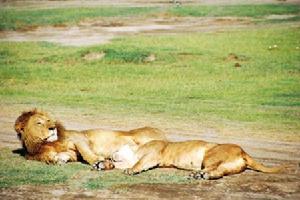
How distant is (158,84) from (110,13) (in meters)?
17.2

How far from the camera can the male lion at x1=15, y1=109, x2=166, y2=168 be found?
319 inches

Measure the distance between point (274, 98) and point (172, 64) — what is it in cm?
675

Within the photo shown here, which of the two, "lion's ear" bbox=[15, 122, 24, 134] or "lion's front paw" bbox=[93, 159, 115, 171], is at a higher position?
"lion's ear" bbox=[15, 122, 24, 134]

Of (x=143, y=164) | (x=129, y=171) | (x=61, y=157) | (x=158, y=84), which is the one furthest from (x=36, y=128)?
Result: (x=158, y=84)

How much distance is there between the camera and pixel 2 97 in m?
16.5

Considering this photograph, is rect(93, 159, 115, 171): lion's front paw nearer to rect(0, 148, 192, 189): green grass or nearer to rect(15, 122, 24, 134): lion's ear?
rect(0, 148, 192, 189): green grass

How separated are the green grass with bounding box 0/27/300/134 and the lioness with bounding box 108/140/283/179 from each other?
4.68 m

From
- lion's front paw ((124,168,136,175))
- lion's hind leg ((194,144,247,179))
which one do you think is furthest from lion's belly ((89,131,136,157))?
lion's hind leg ((194,144,247,179))

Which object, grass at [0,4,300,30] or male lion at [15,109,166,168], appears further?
grass at [0,4,300,30]

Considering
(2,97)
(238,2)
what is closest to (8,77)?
(2,97)

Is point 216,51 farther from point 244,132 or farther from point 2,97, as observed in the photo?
point 244,132

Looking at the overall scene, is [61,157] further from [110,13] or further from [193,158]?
[110,13]

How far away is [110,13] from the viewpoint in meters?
34.6

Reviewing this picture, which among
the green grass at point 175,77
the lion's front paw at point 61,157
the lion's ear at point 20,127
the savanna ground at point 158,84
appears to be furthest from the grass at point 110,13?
the lion's front paw at point 61,157
